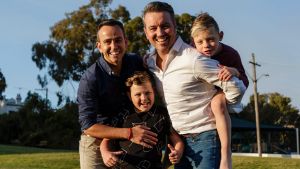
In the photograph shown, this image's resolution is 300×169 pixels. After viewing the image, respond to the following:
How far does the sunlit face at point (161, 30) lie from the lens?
3855mm

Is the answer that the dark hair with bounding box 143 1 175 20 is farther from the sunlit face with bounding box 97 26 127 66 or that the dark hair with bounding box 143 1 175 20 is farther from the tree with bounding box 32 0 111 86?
the tree with bounding box 32 0 111 86

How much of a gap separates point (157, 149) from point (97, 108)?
549mm

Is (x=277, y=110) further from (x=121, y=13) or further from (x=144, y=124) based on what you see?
(x=144, y=124)

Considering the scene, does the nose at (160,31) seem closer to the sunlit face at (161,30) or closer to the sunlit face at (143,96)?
the sunlit face at (161,30)

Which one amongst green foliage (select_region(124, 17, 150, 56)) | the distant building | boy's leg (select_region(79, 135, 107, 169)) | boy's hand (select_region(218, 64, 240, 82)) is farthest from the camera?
the distant building

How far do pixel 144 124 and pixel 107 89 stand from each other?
0.39 m

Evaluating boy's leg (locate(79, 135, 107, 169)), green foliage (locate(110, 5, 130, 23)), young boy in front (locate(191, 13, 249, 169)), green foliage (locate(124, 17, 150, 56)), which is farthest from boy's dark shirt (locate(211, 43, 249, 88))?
green foliage (locate(110, 5, 130, 23))

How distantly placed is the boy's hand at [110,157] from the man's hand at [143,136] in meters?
0.17

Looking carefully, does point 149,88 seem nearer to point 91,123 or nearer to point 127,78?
point 127,78

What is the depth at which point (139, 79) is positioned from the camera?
13.0 ft

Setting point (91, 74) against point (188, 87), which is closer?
point (188, 87)

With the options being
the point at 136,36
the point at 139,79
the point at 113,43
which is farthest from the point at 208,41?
the point at 136,36

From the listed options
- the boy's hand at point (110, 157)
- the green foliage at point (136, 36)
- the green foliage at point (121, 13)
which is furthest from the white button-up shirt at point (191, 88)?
the green foliage at point (121, 13)

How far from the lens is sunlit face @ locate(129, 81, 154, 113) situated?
395 centimetres
